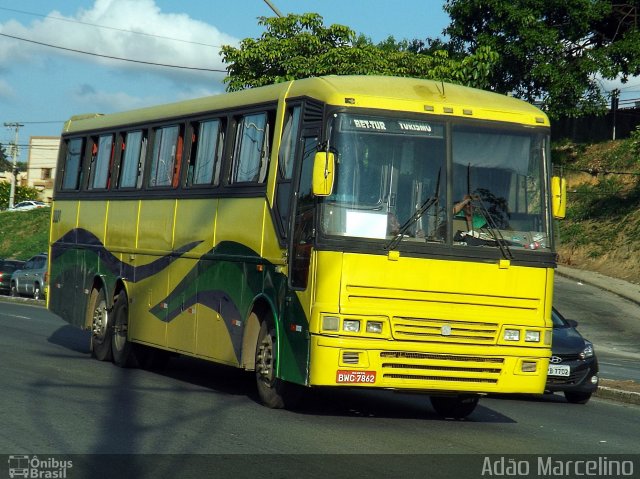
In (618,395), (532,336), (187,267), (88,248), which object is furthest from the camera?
(88,248)

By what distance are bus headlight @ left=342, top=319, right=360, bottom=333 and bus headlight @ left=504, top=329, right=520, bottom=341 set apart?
1.58 meters

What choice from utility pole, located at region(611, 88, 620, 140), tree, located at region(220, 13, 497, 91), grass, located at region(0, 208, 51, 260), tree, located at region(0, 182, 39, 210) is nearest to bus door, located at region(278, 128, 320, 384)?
tree, located at region(220, 13, 497, 91)

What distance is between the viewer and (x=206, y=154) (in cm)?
1469

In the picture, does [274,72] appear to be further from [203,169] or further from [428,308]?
[428,308]

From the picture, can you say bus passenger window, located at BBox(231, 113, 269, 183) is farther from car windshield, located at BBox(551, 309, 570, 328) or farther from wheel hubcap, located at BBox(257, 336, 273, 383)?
car windshield, located at BBox(551, 309, 570, 328)

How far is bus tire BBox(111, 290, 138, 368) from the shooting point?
16.9m

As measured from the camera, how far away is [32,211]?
81938 millimetres

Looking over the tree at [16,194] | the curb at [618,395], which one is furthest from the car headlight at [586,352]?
the tree at [16,194]

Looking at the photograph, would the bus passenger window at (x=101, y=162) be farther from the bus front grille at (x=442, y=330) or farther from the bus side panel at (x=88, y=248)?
the bus front grille at (x=442, y=330)

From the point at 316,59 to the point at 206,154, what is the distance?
13455 mm

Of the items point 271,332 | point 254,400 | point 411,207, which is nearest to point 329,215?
point 411,207

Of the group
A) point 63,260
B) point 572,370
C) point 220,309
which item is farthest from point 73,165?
point 572,370

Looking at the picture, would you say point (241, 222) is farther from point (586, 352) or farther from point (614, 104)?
point (614, 104)

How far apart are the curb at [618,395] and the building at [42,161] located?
368ft
